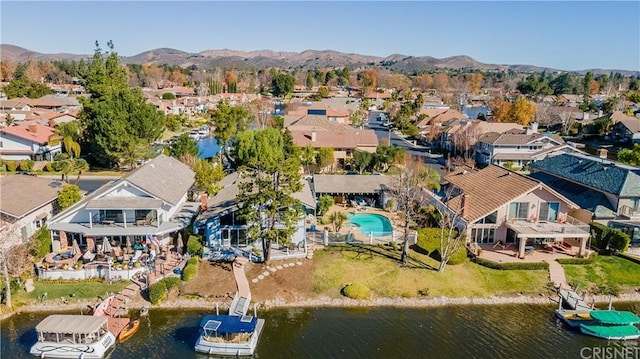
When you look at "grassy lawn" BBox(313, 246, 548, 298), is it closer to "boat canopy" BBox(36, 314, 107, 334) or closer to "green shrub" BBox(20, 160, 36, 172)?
"boat canopy" BBox(36, 314, 107, 334)

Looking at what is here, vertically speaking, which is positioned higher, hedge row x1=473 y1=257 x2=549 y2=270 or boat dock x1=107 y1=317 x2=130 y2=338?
hedge row x1=473 y1=257 x2=549 y2=270

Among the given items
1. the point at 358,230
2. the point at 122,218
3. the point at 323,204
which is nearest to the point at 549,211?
the point at 358,230

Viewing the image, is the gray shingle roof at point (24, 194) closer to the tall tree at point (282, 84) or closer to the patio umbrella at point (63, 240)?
the patio umbrella at point (63, 240)

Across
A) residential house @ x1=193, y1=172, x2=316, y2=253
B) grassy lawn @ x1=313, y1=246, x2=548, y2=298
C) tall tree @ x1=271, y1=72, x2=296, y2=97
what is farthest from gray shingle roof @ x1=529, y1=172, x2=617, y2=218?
tall tree @ x1=271, y1=72, x2=296, y2=97

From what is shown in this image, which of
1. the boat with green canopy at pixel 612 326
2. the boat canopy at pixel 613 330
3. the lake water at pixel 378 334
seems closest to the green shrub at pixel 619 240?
the boat with green canopy at pixel 612 326

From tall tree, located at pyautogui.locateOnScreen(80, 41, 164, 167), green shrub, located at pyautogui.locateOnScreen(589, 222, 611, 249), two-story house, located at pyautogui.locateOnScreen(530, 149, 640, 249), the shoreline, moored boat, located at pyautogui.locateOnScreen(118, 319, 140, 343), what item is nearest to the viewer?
moored boat, located at pyautogui.locateOnScreen(118, 319, 140, 343)

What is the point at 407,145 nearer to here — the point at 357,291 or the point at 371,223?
the point at 371,223
